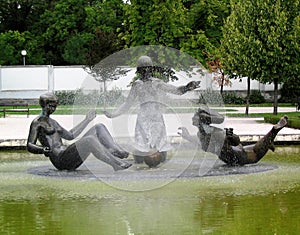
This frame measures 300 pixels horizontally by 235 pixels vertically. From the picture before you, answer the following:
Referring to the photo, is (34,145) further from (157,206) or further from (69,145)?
(157,206)

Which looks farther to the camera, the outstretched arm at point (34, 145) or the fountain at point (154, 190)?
the outstretched arm at point (34, 145)

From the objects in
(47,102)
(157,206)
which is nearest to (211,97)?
(47,102)

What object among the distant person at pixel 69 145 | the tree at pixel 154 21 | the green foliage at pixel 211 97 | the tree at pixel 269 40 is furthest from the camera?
the tree at pixel 154 21

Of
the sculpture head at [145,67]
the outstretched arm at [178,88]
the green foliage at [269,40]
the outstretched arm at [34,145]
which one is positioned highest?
the green foliage at [269,40]

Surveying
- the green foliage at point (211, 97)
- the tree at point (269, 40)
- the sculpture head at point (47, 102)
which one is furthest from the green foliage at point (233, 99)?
the sculpture head at point (47, 102)

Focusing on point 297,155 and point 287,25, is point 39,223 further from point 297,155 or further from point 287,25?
point 287,25

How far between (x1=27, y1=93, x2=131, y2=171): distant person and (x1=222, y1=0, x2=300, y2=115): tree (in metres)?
19.1

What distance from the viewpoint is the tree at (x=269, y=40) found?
30.3 meters

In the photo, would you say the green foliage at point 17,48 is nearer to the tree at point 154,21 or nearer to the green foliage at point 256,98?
the green foliage at point 256,98

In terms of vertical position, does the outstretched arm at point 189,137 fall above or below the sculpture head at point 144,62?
below

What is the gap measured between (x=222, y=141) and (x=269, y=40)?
1858 cm

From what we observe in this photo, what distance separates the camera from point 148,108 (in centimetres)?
1245

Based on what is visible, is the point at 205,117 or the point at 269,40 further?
the point at 269,40

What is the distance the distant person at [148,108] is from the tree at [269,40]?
1851 cm
